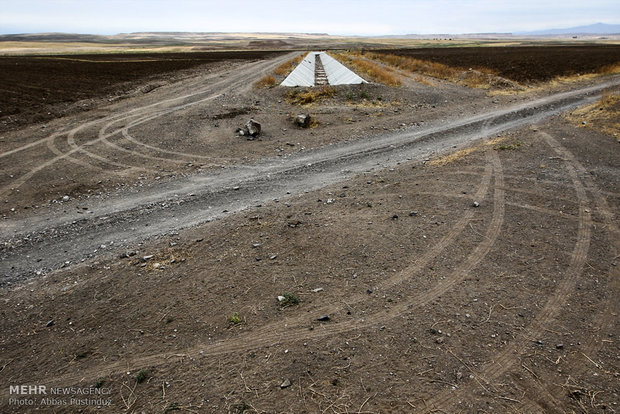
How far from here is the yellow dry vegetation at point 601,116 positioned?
1456cm

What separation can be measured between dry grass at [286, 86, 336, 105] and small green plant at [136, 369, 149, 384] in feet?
63.5

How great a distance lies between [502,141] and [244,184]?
10.1 meters

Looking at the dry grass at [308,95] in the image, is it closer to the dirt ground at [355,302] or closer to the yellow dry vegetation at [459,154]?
the yellow dry vegetation at [459,154]

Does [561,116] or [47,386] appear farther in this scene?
[561,116]

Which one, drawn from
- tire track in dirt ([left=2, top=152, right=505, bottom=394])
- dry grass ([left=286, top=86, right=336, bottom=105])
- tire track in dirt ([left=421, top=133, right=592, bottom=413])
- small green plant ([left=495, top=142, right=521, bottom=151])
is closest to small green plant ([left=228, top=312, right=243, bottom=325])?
tire track in dirt ([left=2, top=152, right=505, bottom=394])

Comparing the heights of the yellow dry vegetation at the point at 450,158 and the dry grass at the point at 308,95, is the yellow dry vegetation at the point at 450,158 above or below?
below

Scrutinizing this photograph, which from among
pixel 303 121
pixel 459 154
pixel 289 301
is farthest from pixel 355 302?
pixel 303 121

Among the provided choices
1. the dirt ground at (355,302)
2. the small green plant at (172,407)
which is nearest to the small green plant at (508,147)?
the dirt ground at (355,302)

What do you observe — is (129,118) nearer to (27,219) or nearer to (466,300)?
(27,219)

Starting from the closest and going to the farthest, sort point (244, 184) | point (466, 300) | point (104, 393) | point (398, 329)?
point (104, 393) → point (398, 329) → point (466, 300) → point (244, 184)

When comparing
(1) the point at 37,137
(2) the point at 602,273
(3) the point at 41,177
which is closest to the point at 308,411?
(2) the point at 602,273

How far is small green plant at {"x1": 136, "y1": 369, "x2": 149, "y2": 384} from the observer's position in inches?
180

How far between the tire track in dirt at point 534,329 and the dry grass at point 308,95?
671 inches

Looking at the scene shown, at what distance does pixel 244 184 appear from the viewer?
430 inches
